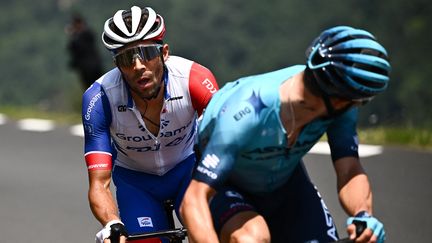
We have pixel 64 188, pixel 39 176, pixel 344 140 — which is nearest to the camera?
pixel 344 140

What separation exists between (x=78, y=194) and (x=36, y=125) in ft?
24.9

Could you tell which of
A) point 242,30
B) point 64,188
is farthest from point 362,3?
point 64,188

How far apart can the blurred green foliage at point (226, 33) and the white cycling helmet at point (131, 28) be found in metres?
62.4

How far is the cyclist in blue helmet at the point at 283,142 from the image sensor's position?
469 centimetres

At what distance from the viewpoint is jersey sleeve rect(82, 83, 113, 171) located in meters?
6.07

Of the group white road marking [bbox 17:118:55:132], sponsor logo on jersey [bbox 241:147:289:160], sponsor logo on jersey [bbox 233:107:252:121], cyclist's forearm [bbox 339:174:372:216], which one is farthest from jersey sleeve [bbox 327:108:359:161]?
white road marking [bbox 17:118:55:132]

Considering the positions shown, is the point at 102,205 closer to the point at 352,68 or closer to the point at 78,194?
the point at 352,68

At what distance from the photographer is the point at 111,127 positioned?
6344mm

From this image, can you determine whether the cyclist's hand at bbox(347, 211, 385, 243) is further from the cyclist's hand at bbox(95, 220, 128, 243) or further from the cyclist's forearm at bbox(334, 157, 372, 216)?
the cyclist's hand at bbox(95, 220, 128, 243)

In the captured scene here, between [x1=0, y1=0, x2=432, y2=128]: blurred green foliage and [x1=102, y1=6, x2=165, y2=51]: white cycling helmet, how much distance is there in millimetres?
62427

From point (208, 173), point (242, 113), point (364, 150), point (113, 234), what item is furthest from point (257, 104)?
point (364, 150)

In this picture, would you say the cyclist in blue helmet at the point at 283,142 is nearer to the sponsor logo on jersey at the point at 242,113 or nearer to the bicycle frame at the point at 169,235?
the sponsor logo on jersey at the point at 242,113

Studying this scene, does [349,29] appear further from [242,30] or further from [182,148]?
[242,30]

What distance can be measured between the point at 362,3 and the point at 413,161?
226 feet
